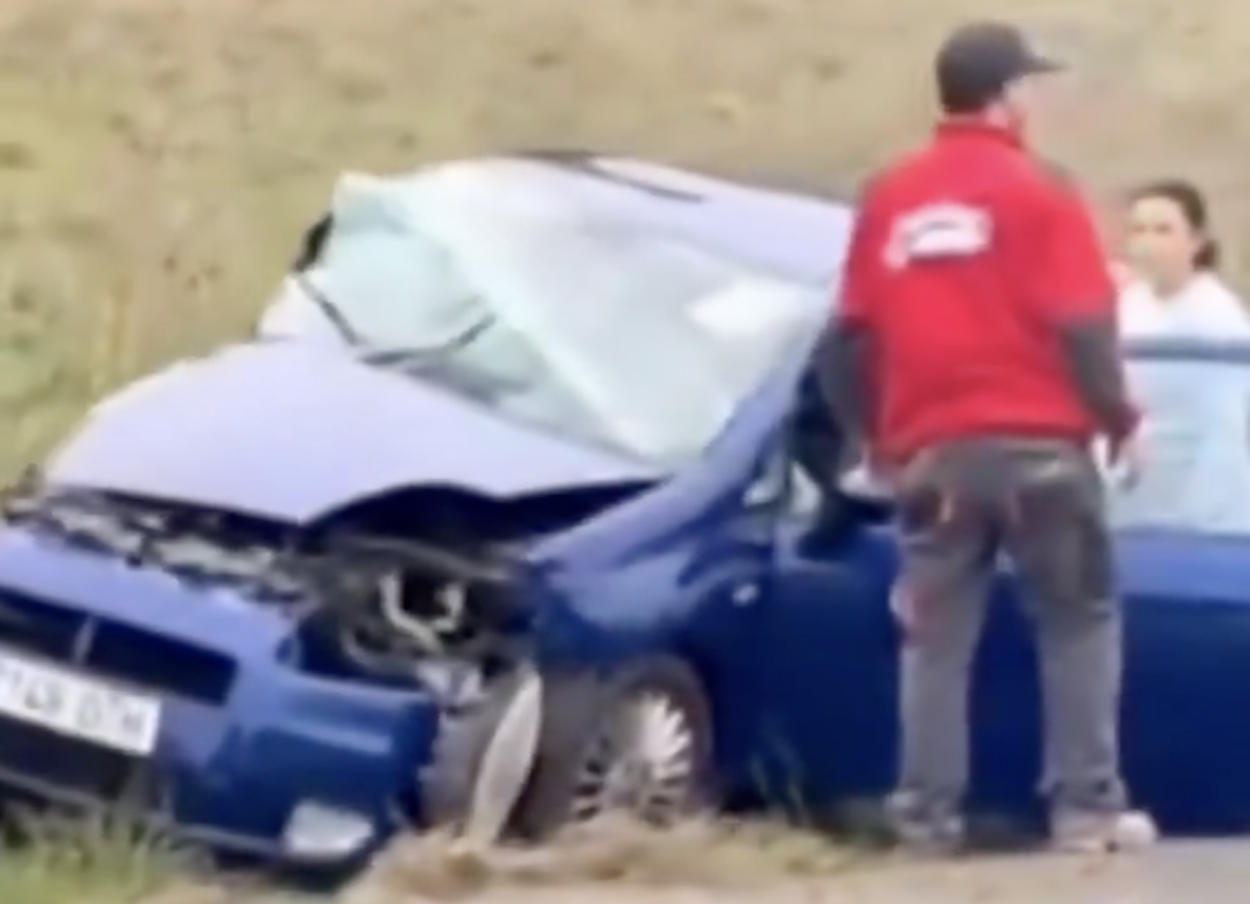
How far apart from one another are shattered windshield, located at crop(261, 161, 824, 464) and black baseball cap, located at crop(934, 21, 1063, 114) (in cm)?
93

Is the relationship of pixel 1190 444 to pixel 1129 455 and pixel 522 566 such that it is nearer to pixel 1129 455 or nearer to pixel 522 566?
pixel 1129 455

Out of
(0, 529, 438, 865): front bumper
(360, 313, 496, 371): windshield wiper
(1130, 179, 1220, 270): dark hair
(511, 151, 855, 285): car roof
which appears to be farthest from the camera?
(1130, 179, 1220, 270): dark hair

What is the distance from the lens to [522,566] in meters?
7.99

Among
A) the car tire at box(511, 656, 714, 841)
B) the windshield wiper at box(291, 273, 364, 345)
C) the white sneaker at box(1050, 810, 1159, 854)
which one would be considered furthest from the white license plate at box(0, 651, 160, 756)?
the white sneaker at box(1050, 810, 1159, 854)

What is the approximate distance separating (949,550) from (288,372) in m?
1.58

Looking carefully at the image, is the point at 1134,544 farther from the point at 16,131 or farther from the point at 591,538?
the point at 16,131

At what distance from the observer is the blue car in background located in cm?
783

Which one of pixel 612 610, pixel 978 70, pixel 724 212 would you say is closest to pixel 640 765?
pixel 612 610

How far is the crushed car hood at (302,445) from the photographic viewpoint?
8.08m

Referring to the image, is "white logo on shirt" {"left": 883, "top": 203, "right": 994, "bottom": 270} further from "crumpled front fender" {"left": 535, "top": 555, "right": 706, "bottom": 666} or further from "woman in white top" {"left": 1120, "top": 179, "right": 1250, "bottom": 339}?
"woman in white top" {"left": 1120, "top": 179, "right": 1250, "bottom": 339}

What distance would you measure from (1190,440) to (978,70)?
44.4 inches

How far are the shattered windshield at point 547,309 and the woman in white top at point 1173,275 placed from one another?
953 millimetres

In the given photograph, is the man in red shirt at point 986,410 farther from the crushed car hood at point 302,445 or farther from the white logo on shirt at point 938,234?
the crushed car hood at point 302,445

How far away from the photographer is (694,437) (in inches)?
338
